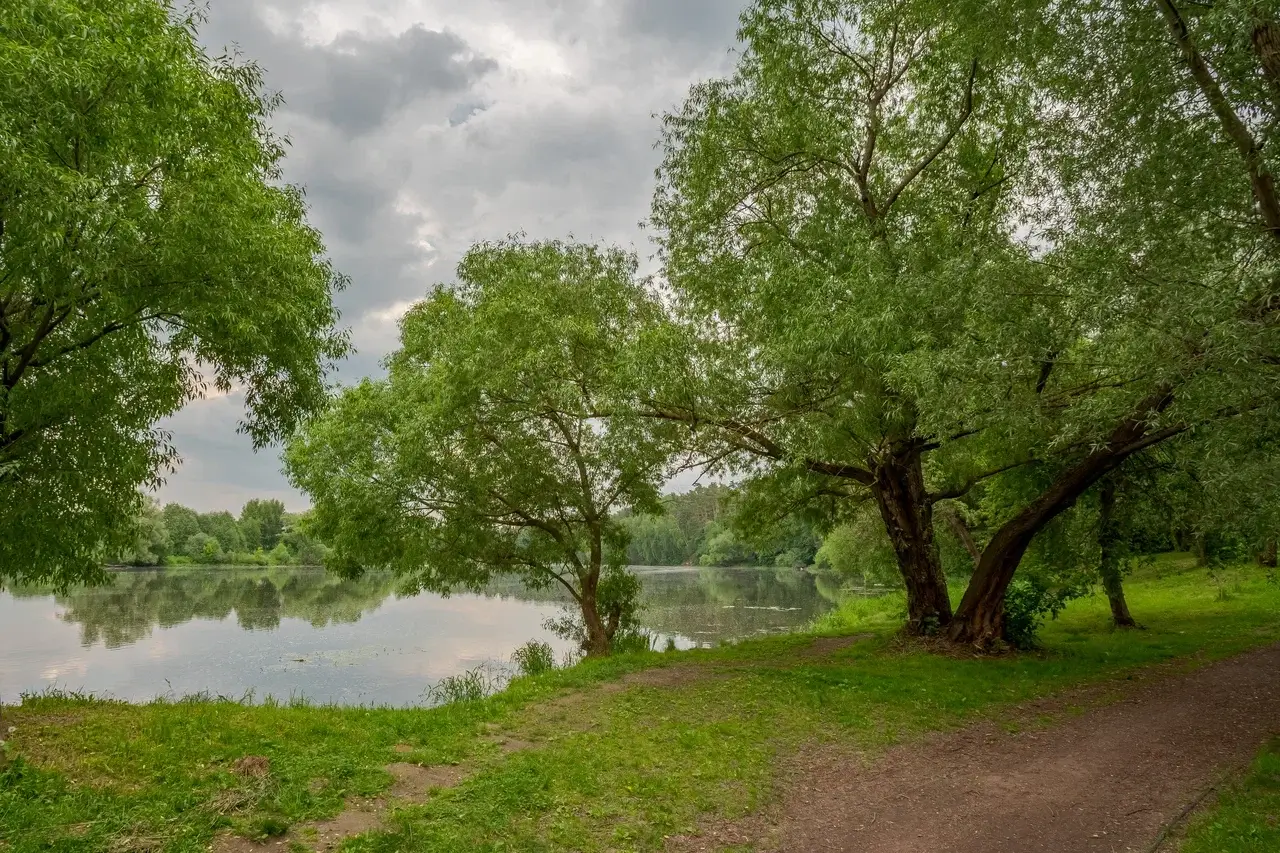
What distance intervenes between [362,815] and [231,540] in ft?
295

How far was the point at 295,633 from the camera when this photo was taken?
2547 cm

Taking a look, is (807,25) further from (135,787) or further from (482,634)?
(482,634)

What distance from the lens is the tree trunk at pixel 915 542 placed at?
1456 cm

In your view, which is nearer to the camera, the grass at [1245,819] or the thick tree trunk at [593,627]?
the grass at [1245,819]

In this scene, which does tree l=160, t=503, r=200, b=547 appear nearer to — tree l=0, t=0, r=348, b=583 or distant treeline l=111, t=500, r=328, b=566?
distant treeline l=111, t=500, r=328, b=566

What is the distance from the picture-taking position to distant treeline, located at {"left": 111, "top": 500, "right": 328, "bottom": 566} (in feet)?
222

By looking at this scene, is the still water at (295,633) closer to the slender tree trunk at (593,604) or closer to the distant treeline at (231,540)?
the slender tree trunk at (593,604)

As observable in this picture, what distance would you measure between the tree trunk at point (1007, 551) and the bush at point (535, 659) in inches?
352

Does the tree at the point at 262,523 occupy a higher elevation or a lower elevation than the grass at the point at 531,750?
higher

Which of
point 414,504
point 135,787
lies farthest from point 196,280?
point 414,504

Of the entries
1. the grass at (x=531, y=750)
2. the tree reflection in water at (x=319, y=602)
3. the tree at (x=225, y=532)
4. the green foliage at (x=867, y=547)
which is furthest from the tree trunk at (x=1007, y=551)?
the tree at (x=225, y=532)

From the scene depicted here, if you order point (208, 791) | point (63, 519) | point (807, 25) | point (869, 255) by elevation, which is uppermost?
point (807, 25)

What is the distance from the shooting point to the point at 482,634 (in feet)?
82.2

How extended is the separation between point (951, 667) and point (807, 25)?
12509 mm
